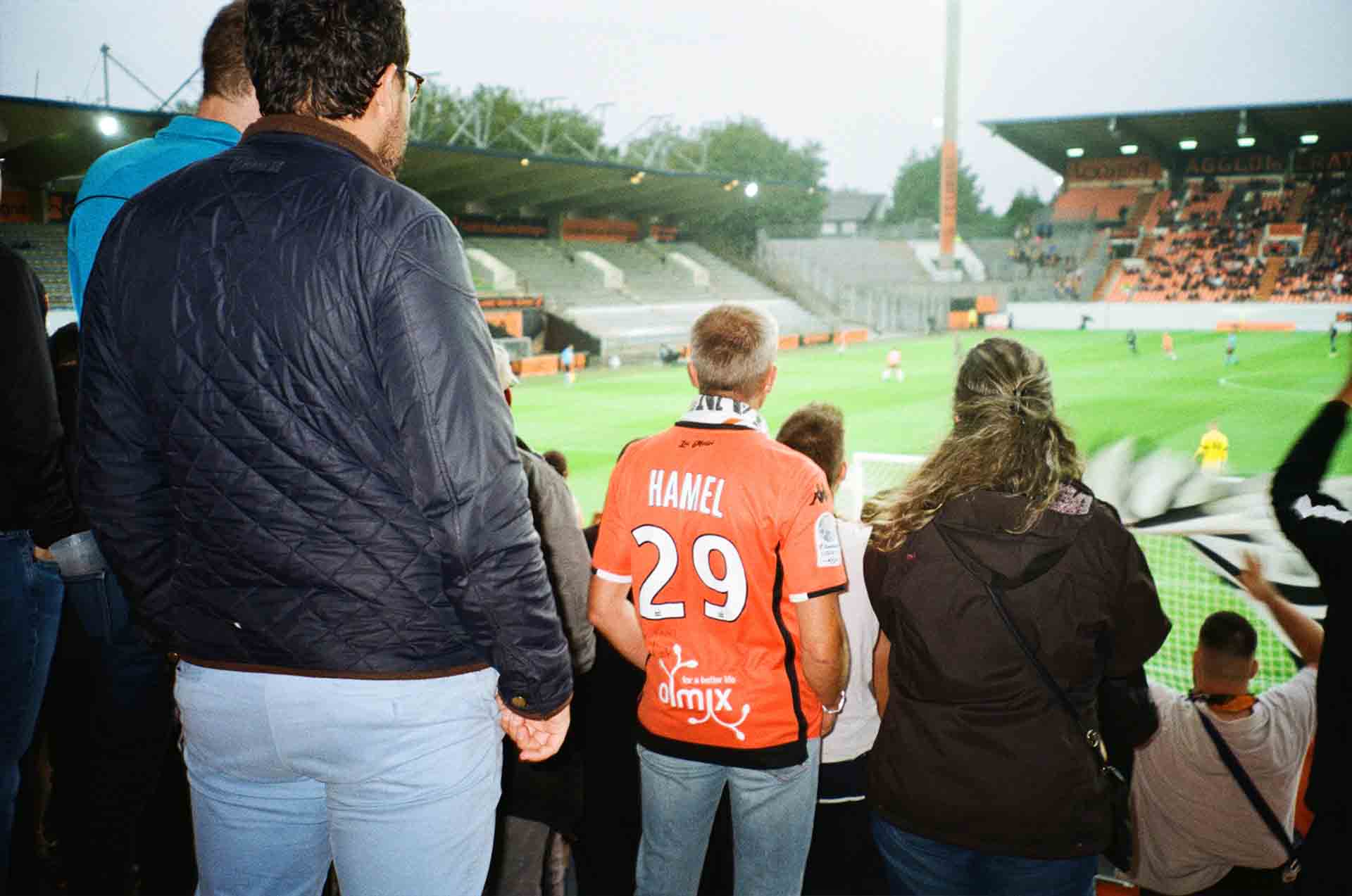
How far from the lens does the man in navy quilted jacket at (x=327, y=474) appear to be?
1.21m

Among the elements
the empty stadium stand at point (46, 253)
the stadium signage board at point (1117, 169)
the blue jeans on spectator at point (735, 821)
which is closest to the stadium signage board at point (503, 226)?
the empty stadium stand at point (46, 253)

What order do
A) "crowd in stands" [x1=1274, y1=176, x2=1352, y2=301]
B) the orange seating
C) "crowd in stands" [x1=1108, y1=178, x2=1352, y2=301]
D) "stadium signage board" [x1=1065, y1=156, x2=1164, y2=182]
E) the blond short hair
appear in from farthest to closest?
the orange seating
"stadium signage board" [x1=1065, y1=156, x2=1164, y2=182]
"crowd in stands" [x1=1108, y1=178, x2=1352, y2=301]
"crowd in stands" [x1=1274, y1=176, x2=1352, y2=301]
the blond short hair

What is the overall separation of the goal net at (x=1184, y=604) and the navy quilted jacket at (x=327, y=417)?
12.5 feet

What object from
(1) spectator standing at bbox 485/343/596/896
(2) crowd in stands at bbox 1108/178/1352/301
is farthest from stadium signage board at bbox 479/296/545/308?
(1) spectator standing at bbox 485/343/596/896

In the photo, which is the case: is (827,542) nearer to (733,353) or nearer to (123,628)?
(733,353)

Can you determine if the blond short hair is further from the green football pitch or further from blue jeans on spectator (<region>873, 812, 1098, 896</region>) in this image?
the green football pitch

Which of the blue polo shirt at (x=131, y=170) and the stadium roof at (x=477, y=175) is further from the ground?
the stadium roof at (x=477, y=175)

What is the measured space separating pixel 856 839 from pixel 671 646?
104 cm

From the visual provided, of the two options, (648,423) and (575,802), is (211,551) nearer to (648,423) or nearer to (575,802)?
(575,802)

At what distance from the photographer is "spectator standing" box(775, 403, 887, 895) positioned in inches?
104

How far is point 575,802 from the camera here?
264cm

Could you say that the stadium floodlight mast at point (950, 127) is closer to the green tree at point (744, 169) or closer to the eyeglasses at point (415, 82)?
the eyeglasses at point (415, 82)

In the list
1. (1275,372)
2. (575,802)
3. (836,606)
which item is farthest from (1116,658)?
(1275,372)

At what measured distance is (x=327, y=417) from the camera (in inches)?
48.3
